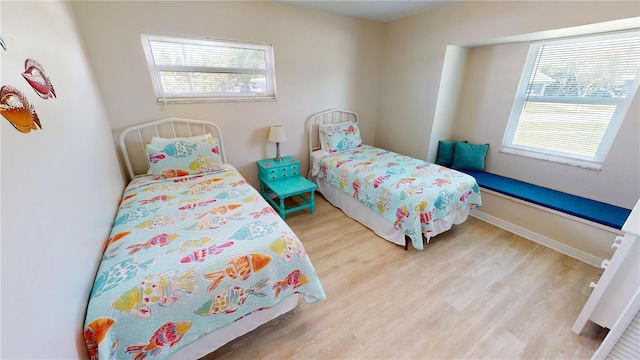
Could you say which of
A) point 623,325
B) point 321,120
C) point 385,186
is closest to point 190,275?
point 385,186

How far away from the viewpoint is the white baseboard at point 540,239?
6.72 ft

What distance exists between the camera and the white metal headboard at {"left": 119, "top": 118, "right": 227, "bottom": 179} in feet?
7.20

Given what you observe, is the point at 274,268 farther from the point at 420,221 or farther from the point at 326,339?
the point at 420,221

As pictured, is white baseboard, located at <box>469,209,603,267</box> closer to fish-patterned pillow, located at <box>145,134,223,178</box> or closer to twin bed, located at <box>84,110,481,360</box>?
twin bed, located at <box>84,110,481,360</box>

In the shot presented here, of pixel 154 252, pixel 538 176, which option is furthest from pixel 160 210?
pixel 538 176

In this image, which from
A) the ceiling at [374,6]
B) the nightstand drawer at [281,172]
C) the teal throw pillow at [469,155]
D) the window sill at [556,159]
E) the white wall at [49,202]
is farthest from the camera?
the teal throw pillow at [469,155]

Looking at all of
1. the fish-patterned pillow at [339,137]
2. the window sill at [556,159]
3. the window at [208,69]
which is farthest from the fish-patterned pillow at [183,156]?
the window sill at [556,159]

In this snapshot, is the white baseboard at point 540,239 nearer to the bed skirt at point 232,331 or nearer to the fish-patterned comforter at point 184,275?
the fish-patterned comforter at point 184,275

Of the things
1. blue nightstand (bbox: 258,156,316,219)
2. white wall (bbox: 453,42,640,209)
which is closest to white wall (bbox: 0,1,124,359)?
blue nightstand (bbox: 258,156,316,219)

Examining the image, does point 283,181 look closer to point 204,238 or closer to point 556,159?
point 204,238

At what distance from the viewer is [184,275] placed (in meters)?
1.09

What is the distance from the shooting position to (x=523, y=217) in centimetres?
241

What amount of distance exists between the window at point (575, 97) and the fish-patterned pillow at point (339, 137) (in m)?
1.83

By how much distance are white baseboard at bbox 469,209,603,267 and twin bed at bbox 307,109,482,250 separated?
0.42 m
